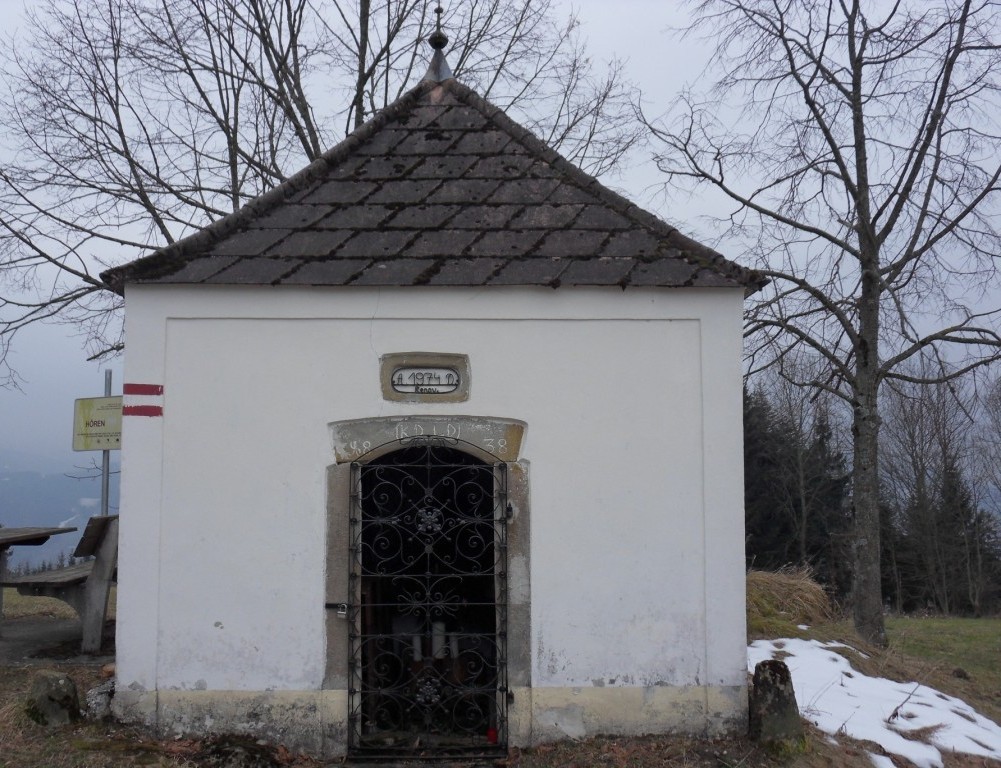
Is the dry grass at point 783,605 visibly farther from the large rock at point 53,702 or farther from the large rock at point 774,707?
the large rock at point 53,702

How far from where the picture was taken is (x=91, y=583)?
8109mm

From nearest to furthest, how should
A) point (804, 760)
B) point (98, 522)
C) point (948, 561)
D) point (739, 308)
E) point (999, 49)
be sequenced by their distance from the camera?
point (804, 760) < point (739, 308) < point (98, 522) < point (999, 49) < point (948, 561)

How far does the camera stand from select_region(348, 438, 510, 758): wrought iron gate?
590 cm

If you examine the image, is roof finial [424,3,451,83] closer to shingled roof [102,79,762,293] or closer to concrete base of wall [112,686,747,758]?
shingled roof [102,79,762,293]

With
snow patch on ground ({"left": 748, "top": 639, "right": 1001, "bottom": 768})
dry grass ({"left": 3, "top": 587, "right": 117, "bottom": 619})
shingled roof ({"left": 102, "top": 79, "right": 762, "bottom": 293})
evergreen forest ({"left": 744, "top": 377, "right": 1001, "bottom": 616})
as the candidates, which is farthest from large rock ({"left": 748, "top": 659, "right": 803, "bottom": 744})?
evergreen forest ({"left": 744, "top": 377, "right": 1001, "bottom": 616})

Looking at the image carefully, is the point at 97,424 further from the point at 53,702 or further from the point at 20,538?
the point at 53,702

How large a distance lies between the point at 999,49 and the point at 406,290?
828 centimetres

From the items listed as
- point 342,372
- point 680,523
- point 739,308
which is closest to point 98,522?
point 342,372

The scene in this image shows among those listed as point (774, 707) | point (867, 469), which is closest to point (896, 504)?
point (867, 469)

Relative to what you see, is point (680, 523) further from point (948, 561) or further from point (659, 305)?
point (948, 561)

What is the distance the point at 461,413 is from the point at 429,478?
479 millimetres

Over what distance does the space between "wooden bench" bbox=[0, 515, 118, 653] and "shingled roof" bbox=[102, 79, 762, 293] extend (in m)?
2.93

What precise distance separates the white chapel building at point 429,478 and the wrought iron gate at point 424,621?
0.03 m

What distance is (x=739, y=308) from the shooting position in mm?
6062
